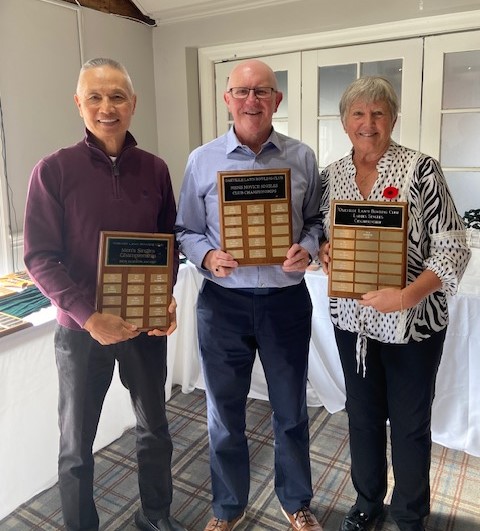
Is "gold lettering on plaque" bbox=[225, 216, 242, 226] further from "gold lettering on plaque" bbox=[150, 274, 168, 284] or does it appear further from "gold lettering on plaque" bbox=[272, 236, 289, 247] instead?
"gold lettering on plaque" bbox=[150, 274, 168, 284]

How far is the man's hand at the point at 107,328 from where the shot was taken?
139 cm

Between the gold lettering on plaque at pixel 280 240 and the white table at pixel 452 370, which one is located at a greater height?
the gold lettering on plaque at pixel 280 240

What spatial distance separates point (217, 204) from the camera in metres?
1.59

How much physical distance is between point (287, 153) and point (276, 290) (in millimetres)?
448

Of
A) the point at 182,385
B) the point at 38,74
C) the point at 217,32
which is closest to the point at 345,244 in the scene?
the point at 182,385

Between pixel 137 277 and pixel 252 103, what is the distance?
0.63 metres

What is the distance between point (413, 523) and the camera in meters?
1.65

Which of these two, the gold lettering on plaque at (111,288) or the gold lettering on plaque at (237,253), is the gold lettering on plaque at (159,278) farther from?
the gold lettering on plaque at (237,253)

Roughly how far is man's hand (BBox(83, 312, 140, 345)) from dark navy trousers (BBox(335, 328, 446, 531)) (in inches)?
26.7

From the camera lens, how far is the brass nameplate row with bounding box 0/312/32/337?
1829 mm

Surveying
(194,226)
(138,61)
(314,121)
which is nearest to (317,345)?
(194,226)

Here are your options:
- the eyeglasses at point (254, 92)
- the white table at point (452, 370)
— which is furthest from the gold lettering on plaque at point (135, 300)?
the white table at point (452, 370)

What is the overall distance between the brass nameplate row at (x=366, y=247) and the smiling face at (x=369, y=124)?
19 centimetres

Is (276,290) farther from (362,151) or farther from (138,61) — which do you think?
(138,61)
